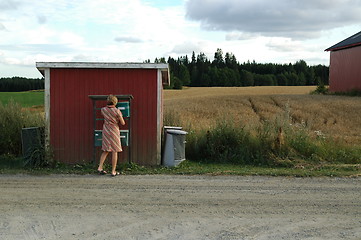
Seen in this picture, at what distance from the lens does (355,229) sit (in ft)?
22.0

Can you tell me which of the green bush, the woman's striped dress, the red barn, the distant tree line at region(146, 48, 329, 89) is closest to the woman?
the woman's striped dress

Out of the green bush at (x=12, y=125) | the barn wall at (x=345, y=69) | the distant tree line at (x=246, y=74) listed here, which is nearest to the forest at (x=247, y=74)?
the distant tree line at (x=246, y=74)

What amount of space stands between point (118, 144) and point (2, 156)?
3916 mm

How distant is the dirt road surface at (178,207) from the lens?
6.49 metres

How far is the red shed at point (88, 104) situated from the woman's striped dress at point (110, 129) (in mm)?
1237

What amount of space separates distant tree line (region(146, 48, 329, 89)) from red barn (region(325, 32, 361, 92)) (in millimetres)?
48142

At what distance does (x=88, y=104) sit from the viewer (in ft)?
40.7

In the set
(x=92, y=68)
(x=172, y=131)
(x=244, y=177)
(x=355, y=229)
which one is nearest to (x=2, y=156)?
(x=92, y=68)

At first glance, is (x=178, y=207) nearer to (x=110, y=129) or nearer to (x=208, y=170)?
(x=208, y=170)

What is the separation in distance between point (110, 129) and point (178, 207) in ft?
12.6

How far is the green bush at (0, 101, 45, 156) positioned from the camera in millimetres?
13398

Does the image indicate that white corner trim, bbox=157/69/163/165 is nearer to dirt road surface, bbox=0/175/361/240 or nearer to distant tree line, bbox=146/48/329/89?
dirt road surface, bbox=0/175/361/240

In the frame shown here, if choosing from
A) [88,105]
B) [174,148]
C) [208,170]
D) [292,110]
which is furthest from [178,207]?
[292,110]

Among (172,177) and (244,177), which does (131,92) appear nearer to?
(172,177)
